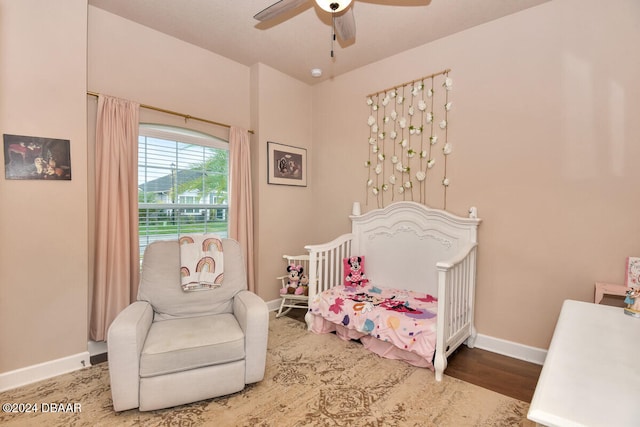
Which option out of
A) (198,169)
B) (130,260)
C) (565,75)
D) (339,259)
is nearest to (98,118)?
(198,169)

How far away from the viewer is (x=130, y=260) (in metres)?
2.58

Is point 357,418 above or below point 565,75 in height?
below

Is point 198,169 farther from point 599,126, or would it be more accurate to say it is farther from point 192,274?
point 599,126

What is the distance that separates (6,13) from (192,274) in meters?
2.03

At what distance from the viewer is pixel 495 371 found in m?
2.30

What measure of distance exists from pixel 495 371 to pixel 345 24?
101 inches

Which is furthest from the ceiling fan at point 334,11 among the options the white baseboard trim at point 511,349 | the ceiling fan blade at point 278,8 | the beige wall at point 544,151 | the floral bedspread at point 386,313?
the white baseboard trim at point 511,349

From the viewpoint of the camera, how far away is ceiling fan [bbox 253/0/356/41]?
1.67 m

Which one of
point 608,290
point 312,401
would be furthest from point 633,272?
point 312,401

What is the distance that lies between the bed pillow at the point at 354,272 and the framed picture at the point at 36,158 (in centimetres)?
239

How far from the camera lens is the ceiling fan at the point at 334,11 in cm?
167

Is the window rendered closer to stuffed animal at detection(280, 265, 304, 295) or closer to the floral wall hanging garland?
stuffed animal at detection(280, 265, 304, 295)

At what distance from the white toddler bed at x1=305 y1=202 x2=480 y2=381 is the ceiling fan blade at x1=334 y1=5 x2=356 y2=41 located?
1595 mm

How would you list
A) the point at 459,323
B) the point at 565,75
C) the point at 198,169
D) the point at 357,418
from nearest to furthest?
the point at 357,418, the point at 565,75, the point at 459,323, the point at 198,169
